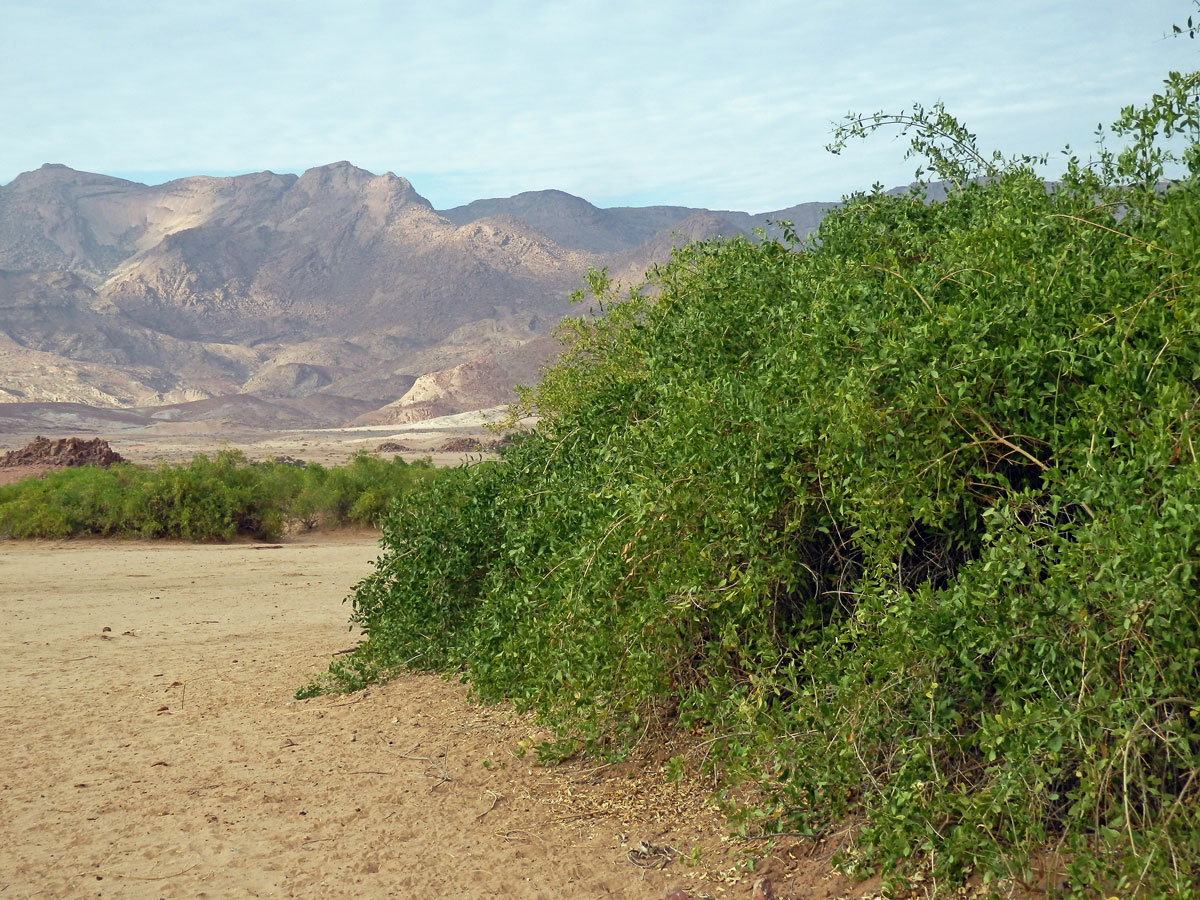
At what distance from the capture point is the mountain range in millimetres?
107375

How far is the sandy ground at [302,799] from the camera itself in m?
4.51

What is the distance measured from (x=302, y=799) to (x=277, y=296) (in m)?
147

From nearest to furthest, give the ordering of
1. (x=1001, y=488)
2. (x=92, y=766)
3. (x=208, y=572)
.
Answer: (x=1001, y=488) < (x=92, y=766) < (x=208, y=572)

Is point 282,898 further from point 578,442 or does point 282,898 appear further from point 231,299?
point 231,299

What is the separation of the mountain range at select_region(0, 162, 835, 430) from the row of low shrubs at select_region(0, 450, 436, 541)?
71951 millimetres

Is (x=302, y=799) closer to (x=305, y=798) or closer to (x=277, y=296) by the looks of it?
(x=305, y=798)

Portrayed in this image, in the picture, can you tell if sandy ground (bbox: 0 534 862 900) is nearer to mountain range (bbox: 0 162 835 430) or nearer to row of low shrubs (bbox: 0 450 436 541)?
row of low shrubs (bbox: 0 450 436 541)

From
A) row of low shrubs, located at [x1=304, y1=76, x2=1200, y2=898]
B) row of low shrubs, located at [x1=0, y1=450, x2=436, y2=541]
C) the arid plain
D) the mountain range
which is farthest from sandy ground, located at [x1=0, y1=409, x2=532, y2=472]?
row of low shrubs, located at [x1=304, y1=76, x2=1200, y2=898]

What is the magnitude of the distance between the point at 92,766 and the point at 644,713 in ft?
10.4

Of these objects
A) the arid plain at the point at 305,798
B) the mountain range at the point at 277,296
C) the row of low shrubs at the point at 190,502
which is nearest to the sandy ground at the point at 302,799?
the arid plain at the point at 305,798

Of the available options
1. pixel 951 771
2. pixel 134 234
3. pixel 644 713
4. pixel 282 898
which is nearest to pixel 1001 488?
pixel 951 771

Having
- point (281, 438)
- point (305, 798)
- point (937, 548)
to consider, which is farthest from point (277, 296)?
point (937, 548)

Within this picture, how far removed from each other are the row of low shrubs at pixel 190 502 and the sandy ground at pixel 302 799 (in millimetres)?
12400

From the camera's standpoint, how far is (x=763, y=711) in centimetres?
440
